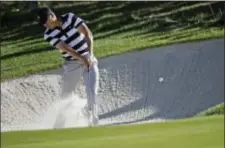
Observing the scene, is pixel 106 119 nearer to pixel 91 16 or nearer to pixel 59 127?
pixel 59 127

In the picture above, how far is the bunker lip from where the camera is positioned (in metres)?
3.67

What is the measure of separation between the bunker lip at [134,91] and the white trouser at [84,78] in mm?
63

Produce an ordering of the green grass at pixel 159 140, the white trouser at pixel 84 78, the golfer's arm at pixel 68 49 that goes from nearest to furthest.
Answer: the green grass at pixel 159 140, the golfer's arm at pixel 68 49, the white trouser at pixel 84 78

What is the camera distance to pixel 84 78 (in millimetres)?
3436

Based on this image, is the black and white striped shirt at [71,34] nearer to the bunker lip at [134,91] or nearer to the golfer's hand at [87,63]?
the golfer's hand at [87,63]

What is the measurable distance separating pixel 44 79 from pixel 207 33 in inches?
43.3

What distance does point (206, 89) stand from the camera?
3760mm

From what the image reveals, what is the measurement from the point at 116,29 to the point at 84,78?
480mm

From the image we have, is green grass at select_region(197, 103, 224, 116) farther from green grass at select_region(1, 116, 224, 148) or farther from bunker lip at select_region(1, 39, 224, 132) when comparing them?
green grass at select_region(1, 116, 224, 148)

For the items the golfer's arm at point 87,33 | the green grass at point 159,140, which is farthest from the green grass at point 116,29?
the green grass at point 159,140

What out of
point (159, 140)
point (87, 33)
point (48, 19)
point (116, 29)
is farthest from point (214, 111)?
point (159, 140)

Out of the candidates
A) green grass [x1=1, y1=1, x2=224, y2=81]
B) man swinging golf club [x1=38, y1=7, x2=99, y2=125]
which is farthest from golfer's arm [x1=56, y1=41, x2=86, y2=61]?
green grass [x1=1, y1=1, x2=224, y2=81]

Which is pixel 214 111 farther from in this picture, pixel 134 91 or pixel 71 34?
pixel 71 34

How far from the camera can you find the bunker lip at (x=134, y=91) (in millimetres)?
3672
